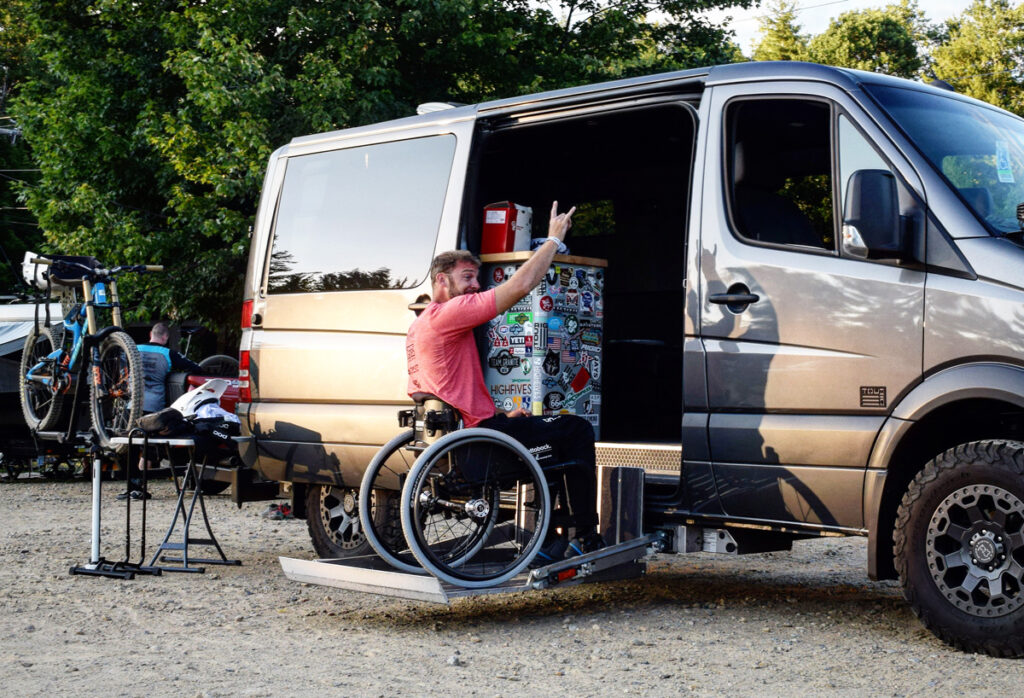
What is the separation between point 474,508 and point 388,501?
3.55 ft

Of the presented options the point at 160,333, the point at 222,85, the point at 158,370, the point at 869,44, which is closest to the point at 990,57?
the point at 869,44

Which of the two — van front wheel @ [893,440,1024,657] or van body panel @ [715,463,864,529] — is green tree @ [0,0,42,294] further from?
van front wheel @ [893,440,1024,657]

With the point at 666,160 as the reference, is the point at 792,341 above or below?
below

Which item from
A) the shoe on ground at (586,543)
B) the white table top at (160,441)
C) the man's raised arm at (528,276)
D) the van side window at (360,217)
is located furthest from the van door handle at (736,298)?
the white table top at (160,441)

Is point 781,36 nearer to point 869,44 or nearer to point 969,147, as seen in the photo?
point 869,44

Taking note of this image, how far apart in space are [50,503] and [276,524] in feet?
11.9

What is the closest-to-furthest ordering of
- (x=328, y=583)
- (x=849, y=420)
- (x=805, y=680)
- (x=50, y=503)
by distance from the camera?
(x=805, y=680) → (x=849, y=420) → (x=328, y=583) → (x=50, y=503)

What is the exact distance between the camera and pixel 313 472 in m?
7.61

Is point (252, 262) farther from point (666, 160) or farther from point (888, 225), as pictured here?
point (888, 225)

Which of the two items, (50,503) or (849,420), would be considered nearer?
(849,420)

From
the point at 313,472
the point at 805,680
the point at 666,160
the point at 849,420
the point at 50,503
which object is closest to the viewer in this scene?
the point at 805,680


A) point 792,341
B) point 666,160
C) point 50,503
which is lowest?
point 50,503

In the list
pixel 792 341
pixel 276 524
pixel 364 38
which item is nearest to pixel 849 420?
pixel 792 341

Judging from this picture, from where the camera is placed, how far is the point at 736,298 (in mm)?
5816
